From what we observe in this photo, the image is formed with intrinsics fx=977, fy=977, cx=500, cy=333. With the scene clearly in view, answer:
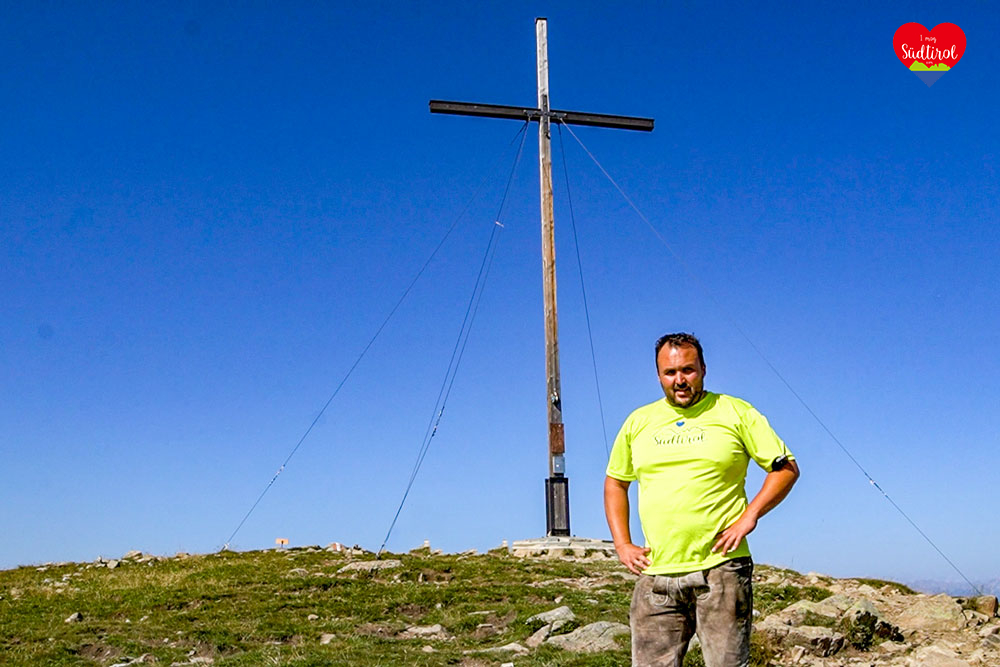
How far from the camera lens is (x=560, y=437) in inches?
739

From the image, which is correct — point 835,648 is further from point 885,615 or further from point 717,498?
point 717,498

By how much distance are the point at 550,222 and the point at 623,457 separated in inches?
592

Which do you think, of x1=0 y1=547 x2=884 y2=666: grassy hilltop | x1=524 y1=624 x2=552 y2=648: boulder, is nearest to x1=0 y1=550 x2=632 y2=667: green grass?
x1=0 y1=547 x2=884 y2=666: grassy hilltop

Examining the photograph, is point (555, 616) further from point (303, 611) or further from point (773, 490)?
point (773, 490)

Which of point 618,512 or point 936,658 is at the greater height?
point 618,512

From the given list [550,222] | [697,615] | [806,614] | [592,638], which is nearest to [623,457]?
[697,615]

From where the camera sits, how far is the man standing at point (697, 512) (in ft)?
14.9

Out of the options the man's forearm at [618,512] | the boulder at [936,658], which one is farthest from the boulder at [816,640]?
the man's forearm at [618,512]

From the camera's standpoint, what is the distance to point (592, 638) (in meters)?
9.65

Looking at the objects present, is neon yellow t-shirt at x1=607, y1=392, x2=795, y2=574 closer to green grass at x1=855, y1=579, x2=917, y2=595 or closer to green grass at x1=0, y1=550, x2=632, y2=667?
green grass at x1=0, y1=550, x2=632, y2=667

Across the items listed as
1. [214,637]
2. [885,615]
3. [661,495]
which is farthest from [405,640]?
[661,495]

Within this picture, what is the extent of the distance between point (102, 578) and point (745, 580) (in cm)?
1577

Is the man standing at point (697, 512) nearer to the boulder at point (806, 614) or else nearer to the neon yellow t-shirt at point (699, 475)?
the neon yellow t-shirt at point (699, 475)

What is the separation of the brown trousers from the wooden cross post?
1394 cm
